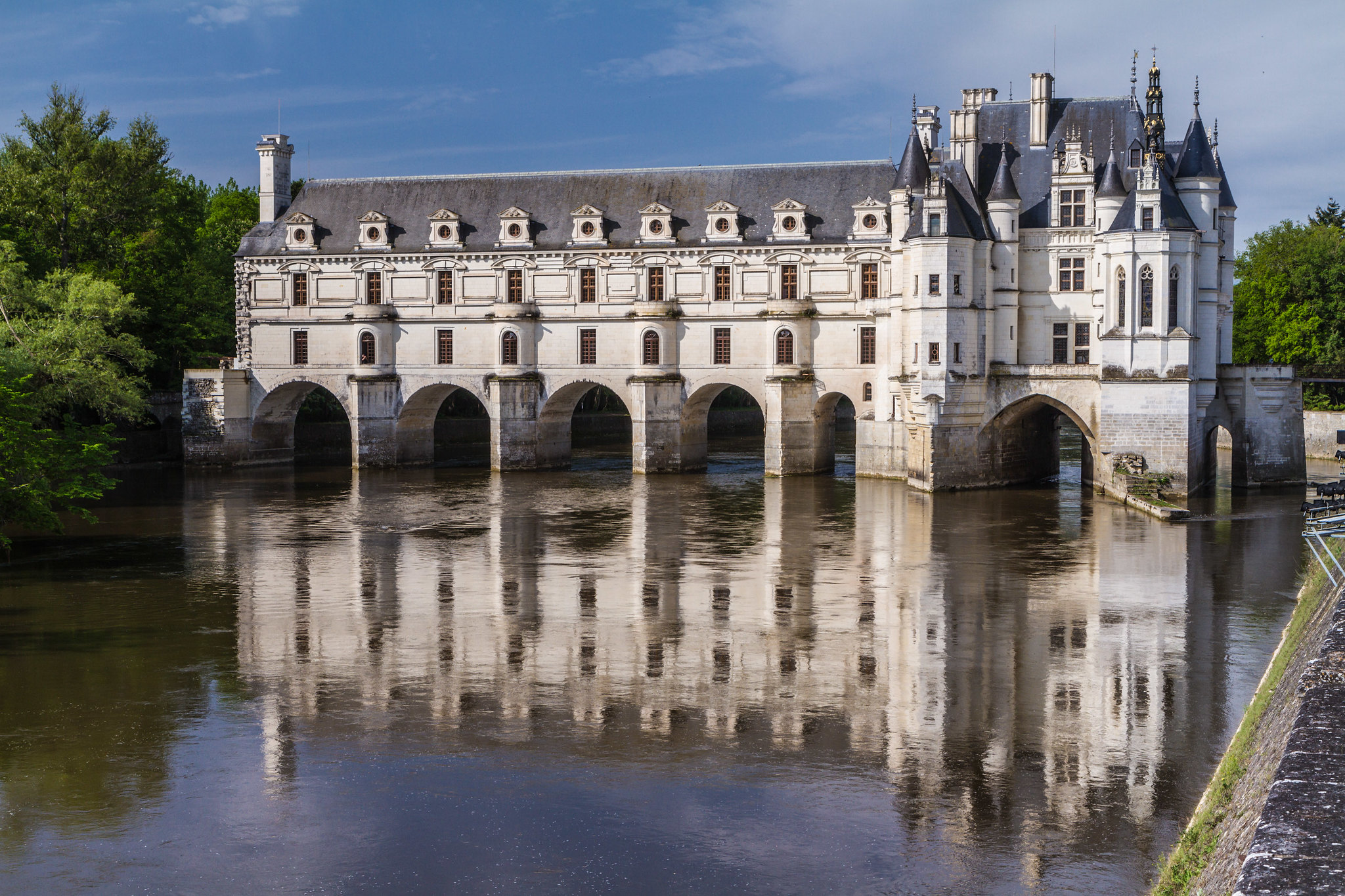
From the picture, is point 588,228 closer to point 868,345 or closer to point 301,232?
point 868,345

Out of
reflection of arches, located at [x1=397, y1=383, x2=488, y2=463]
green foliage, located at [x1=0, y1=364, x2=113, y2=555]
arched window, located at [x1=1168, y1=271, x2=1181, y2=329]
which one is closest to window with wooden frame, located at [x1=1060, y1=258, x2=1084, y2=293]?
arched window, located at [x1=1168, y1=271, x2=1181, y2=329]

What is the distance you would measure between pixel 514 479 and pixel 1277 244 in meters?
43.1

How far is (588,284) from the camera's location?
57406mm

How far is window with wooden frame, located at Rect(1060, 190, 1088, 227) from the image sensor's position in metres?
47.4

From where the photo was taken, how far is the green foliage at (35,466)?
32.0 m

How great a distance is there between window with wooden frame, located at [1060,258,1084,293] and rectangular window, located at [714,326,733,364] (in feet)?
47.0

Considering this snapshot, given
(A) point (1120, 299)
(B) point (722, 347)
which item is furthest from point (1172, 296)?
(B) point (722, 347)

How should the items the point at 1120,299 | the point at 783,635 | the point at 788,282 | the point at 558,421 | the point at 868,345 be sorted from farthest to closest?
the point at 558,421 → the point at 788,282 → the point at 868,345 → the point at 1120,299 → the point at 783,635

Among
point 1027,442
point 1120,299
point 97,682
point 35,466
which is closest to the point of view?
point 97,682

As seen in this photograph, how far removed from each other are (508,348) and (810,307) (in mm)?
13817

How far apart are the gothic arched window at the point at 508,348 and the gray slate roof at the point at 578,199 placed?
4.12m

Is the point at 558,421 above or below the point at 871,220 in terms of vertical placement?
below

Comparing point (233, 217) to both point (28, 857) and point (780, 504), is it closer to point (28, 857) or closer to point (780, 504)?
point (780, 504)

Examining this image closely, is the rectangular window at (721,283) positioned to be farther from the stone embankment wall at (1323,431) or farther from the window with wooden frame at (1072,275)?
the stone embankment wall at (1323,431)
